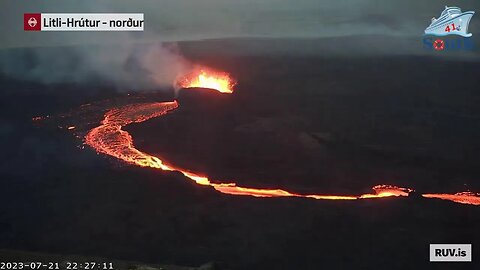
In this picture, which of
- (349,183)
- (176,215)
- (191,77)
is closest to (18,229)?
(176,215)

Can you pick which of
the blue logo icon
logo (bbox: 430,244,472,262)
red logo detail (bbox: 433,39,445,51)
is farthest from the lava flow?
the blue logo icon

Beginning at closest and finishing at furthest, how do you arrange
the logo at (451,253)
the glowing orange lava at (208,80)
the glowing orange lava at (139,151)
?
the logo at (451,253)
the glowing orange lava at (139,151)
the glowing orange lava at (208,80)

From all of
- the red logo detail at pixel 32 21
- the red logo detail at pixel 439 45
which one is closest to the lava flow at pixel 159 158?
the red logo detail at pixel 32 21

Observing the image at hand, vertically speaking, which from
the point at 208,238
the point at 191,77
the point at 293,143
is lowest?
the point at 208,238

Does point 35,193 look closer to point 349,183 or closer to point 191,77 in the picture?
point 191,77

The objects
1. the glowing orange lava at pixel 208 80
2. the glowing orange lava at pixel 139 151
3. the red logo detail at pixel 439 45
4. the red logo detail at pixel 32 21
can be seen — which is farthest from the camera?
the glowing orange lava at pixel 208 80

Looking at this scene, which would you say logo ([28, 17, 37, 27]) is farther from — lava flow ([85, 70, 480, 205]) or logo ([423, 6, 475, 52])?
logo ([423, 6, 475, 52])

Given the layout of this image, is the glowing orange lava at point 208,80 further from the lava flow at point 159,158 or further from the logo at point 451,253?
the logo at point 451,253
